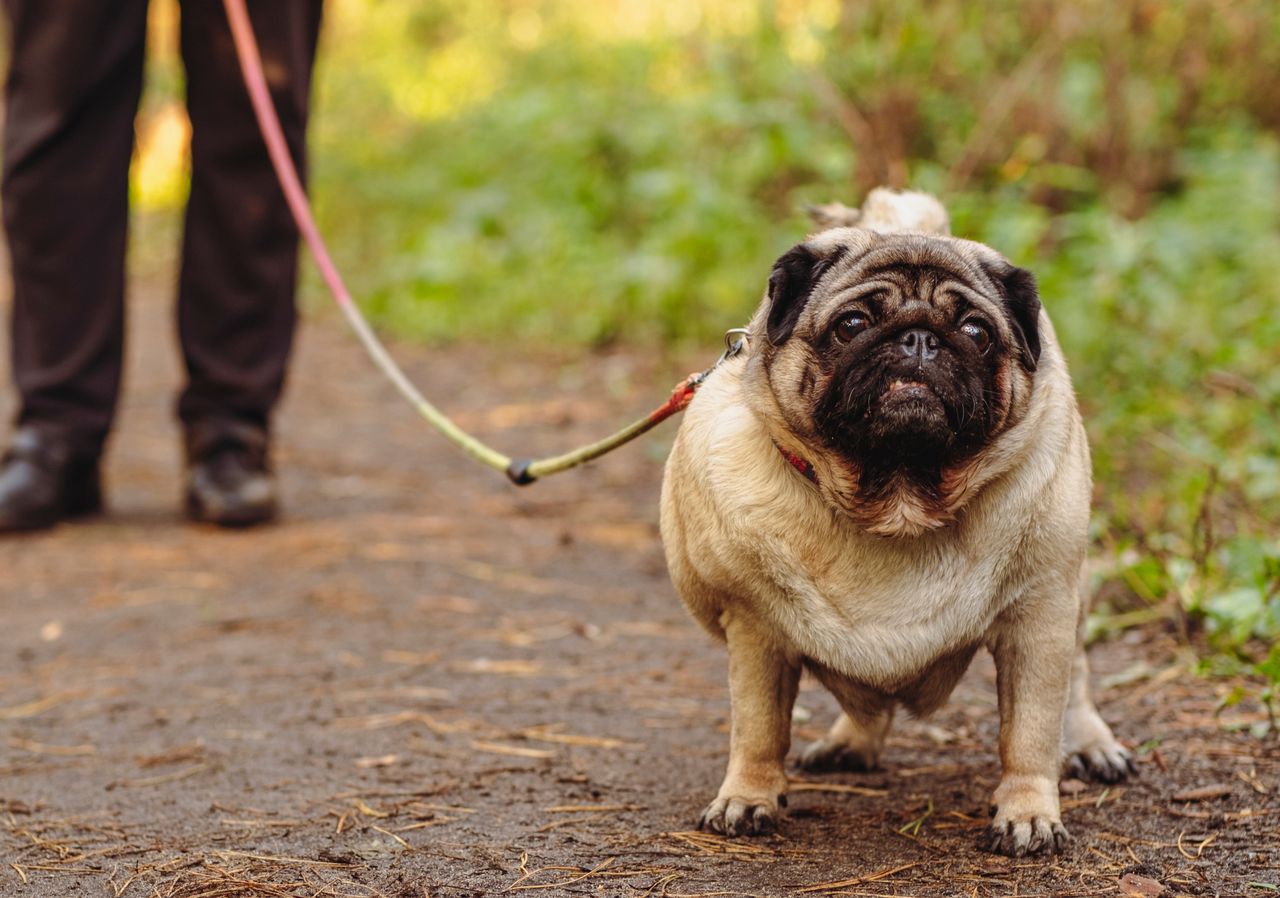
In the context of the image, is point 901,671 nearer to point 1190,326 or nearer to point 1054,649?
point 1054,649

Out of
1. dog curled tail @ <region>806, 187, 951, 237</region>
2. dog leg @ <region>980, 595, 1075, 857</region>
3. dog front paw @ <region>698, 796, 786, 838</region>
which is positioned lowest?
dog front paw @ <region>698, 796, 786, 838</region>

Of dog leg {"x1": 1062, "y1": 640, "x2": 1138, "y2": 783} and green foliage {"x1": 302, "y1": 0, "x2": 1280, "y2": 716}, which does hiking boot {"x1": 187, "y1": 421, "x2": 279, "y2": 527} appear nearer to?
green foliage {"x1": 302, "y1": 0, "x2": 1280, "y2": 716}

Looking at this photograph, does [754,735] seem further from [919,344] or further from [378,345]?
[378,345]

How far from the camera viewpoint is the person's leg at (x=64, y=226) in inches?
189

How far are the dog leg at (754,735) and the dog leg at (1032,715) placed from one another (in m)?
0.39

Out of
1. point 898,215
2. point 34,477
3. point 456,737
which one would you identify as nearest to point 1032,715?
point 898,215

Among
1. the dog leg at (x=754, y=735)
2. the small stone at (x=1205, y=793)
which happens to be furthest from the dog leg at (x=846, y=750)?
the small stone at (x=1205, y=793)

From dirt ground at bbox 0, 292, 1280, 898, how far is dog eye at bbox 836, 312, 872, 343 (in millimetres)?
908

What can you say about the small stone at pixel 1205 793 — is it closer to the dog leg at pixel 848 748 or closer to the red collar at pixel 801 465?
the dog leg at pixel 848 748

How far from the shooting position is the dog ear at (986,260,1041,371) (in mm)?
2541

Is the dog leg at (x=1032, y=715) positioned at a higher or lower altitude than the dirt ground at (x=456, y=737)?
higher

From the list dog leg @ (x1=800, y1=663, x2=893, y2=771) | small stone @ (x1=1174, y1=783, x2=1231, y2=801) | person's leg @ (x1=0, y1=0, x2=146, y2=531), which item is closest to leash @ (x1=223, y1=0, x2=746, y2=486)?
person's leg @ (x1=0, y1=0, x2=146, y2=531)

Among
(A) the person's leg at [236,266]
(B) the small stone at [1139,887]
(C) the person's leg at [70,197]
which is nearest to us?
(B) the small stone at [1139,887]

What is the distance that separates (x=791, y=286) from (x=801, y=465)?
32 centimetres
